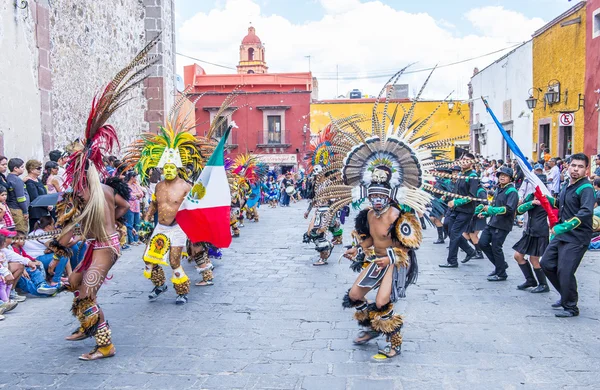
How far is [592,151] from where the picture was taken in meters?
16.7

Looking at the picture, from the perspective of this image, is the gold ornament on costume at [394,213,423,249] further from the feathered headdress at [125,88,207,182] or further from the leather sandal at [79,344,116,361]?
the feathered headdress at [125,88,207,182]

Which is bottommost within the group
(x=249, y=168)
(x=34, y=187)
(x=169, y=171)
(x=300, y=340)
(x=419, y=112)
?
(x=300, y=340)

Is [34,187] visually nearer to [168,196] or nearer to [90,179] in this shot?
[168,196]

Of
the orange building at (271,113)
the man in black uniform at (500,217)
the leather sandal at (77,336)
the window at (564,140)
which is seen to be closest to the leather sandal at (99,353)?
the leather sandal at (77,336)

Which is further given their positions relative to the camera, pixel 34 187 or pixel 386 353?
pixel 34 187

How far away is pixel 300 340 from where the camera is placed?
545cm

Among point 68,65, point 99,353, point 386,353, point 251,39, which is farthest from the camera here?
point 251,39

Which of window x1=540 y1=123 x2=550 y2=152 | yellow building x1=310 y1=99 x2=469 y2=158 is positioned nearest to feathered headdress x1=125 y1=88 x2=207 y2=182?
window x1=540 y1=123 x2=550 y2=152

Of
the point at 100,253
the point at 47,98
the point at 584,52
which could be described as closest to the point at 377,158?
the point at 100,253

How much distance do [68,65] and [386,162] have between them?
31.5 feet

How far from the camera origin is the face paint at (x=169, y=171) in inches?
277

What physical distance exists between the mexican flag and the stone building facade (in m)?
4.85

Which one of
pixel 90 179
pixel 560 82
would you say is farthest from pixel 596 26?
pixel 90 179

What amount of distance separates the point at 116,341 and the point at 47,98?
7220 mm
